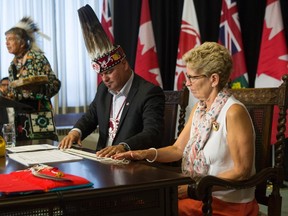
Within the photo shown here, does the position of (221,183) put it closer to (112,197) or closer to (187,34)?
(112,197)

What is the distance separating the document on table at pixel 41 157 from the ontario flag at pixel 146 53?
2261 mm

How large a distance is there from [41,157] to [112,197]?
2.06 feet

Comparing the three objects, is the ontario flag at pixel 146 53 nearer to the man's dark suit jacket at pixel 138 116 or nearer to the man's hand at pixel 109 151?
the man's dark suit jacket at pixel 138 116

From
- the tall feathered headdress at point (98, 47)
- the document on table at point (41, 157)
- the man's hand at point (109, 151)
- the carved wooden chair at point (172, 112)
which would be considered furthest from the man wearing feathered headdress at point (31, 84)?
the man's hand at point (109, 151)

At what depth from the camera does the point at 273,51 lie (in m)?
3.63

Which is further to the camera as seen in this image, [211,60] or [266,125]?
[266,125]

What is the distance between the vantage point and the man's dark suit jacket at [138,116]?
2.15 m

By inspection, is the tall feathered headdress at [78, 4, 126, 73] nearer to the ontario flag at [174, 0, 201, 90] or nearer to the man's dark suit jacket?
the man's dark suit jacket

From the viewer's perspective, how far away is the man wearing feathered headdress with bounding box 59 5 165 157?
224cm

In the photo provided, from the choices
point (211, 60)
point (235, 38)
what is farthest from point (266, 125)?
point (235, 38)

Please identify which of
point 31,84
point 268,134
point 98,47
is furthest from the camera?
point 31,84

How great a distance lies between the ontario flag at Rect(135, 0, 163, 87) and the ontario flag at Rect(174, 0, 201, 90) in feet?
0.76

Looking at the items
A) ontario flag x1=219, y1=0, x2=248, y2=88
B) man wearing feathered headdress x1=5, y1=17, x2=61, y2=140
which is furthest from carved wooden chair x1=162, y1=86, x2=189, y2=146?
ontario flag x1=219, y1=0, x2=248, y2=88

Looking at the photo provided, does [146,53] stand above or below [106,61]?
above
